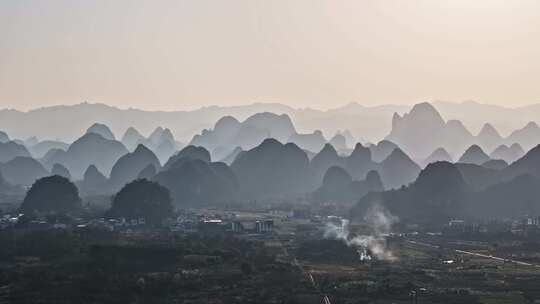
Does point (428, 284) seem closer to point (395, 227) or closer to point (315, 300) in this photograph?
point (315, 300)

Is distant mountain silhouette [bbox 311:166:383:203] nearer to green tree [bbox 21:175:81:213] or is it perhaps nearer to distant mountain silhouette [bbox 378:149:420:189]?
distant mountain silhouette [bbox 378:149:420:189]

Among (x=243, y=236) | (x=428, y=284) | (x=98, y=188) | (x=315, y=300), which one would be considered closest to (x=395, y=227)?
(x=243, y=236)

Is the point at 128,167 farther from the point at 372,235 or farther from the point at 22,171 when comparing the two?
the point at 372,235

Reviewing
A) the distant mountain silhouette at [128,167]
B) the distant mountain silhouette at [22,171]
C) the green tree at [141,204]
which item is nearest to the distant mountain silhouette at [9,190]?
the distant mountain silhouette at [22,171]

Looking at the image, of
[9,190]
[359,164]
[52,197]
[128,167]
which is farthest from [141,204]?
[359,164]

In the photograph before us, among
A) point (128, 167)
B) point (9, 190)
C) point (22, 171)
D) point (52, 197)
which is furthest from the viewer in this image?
point (22, 171)

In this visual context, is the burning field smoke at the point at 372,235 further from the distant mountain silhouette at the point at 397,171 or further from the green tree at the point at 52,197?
the distant mountain silhouette at the point at 397,171
